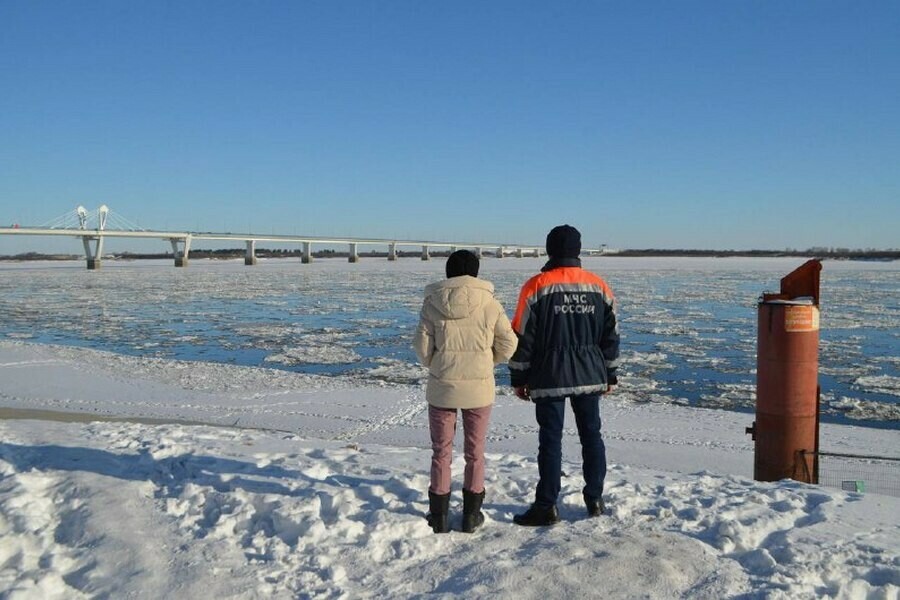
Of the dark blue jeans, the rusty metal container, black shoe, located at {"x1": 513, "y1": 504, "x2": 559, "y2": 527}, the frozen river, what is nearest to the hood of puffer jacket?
the dark blue jeans

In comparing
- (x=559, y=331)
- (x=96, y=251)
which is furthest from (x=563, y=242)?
(x=96, y=251)

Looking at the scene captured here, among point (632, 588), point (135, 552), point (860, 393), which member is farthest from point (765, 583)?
point (860, 393)

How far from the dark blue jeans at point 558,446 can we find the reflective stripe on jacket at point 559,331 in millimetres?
89

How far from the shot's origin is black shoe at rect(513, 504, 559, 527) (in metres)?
3.96

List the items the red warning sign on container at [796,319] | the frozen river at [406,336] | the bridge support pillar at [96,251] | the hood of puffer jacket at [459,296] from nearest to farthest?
the hood of puffer jacket at [459,296] < the red warning sign on container at [796,319] < the frozen river at [406,336] < the bridge support pillar at [96,251]

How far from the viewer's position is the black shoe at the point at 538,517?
3.96m

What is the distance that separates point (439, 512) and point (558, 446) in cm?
75

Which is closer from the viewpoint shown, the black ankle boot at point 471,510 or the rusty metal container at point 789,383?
the black ankle boot at point 471,510

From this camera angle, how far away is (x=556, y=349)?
3990 millimetres

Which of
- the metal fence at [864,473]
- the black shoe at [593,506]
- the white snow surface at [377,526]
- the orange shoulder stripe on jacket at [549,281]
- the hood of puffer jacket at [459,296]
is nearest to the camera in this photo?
the white snow surface at [377,526]

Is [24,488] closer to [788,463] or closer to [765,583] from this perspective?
[765,583]

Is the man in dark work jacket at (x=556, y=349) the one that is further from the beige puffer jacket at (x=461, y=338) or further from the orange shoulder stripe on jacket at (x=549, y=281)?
the beige puffer jacket at (x=461, y=338)

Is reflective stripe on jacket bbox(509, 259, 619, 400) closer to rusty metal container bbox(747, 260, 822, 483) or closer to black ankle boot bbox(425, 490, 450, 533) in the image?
black ankle boot bbox(425, 490, 450, 533)

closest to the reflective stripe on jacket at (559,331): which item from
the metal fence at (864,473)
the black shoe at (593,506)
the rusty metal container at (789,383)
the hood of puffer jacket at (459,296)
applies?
the hood of puffer jacket at (459,296)
